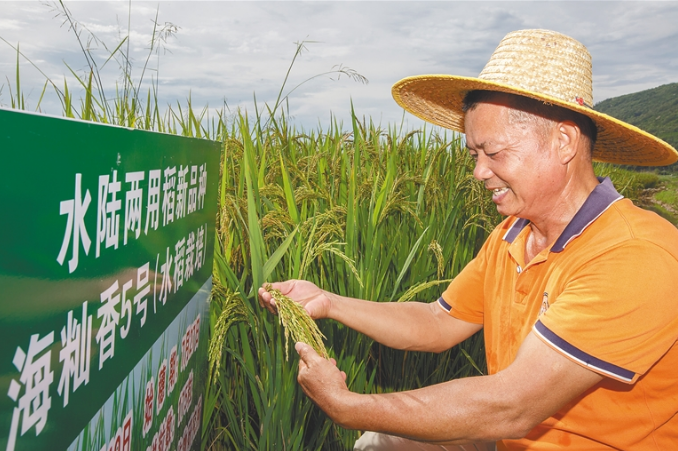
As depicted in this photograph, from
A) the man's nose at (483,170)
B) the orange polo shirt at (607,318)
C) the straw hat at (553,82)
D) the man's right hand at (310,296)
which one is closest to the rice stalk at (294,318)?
the man's right hand at (310,296)

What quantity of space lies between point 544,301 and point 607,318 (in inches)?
11.4

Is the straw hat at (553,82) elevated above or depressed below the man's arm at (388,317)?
above

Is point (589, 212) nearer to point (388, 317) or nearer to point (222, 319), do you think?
point (388, 317)

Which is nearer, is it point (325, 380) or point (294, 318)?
point (294, 318)

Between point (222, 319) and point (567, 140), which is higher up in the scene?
point (567, 140)

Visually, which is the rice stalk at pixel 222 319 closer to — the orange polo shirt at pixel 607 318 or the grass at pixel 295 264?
the grass at pixel 295 264

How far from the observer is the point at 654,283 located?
4.94 ft

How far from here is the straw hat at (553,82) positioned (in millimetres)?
1800

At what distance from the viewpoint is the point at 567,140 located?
180 cm

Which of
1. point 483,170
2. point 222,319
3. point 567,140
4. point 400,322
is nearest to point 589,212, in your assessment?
point 567,140

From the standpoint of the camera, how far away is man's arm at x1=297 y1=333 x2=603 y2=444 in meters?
1.49

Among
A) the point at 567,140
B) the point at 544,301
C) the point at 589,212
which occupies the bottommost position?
the point at 544,301

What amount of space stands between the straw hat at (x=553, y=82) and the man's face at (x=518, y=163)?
102mm

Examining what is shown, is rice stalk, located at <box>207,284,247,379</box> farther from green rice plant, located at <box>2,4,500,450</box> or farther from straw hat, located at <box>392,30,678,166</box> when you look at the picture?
straw hat, located at <box>392,30,678,166</box>
